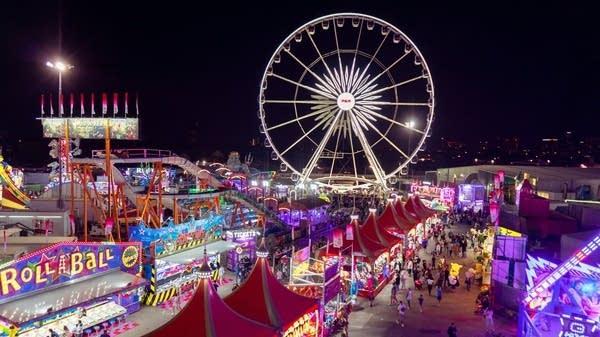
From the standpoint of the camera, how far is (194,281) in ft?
55.8

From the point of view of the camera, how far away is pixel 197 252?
17594mm

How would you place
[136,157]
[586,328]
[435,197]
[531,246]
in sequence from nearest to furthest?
[586,328] < [531,246] < [136,157] < [435,197]

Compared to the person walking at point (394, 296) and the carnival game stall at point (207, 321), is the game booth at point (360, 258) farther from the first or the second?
the carnival game stall at point (207, 321)

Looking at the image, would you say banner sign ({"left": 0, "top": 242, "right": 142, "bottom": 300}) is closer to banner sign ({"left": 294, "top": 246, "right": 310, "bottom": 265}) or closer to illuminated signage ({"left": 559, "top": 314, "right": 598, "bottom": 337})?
banner sign ({"left": 294, "top": 246, "right": 310, "bottom": 265})

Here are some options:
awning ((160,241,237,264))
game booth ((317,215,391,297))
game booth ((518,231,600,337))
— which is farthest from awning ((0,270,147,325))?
game booth ((518,231,600,337))

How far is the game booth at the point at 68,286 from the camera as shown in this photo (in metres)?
10.3

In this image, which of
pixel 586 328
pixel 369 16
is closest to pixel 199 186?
pixel 369 16

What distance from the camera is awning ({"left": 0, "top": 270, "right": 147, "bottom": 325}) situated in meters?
10.2

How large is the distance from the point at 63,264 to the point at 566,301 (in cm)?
1112

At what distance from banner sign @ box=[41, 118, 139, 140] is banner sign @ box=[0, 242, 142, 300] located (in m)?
12.9

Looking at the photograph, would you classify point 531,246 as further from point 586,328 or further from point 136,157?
point 136,157

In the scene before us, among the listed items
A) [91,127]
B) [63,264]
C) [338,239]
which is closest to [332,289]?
[338,239]

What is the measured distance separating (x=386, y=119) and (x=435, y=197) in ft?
36.4

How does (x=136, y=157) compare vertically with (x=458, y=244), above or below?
above
